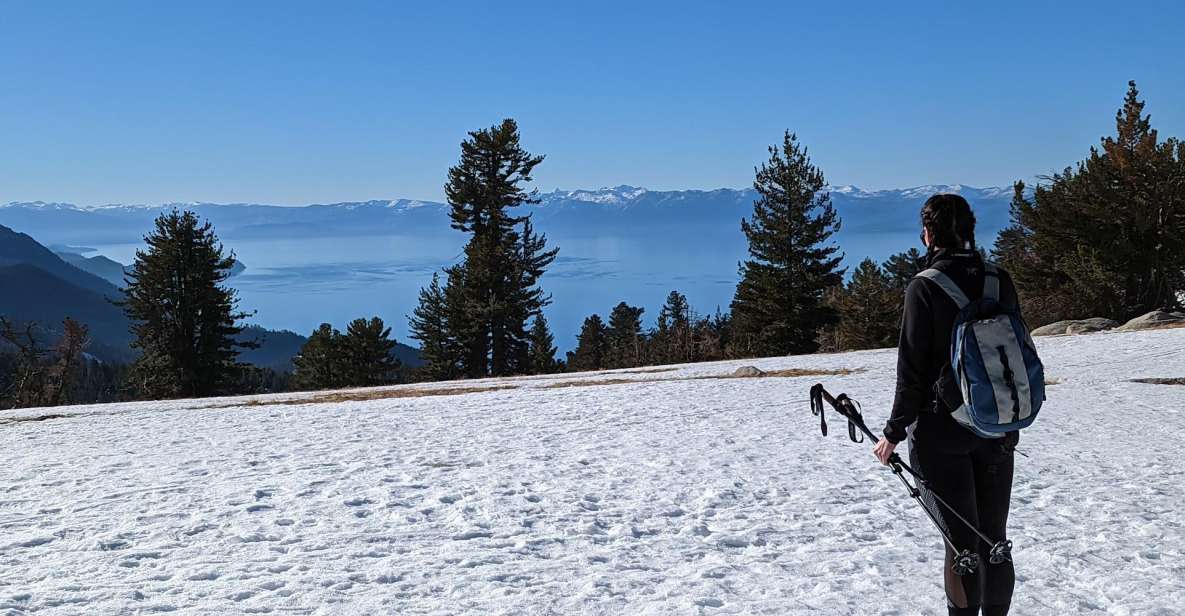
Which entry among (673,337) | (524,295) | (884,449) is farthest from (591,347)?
(884,449)

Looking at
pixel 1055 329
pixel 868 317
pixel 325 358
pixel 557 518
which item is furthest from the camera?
pixel 325 358

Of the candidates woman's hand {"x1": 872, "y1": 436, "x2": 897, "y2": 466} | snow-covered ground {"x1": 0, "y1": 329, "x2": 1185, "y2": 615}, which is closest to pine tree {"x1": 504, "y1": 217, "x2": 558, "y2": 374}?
snow-covered ground {"x1": 0, "y1": 329, "x2": 1185, "y2": 615}

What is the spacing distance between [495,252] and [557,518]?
3825cm

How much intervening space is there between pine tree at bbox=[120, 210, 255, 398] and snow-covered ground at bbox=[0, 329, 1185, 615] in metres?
29.5

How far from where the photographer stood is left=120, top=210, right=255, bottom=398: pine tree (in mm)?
41156

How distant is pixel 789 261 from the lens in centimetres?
4469

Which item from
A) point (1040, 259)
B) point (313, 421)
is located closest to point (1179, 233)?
point (1040, 259)

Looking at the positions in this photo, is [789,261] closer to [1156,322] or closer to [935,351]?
[1156,322]

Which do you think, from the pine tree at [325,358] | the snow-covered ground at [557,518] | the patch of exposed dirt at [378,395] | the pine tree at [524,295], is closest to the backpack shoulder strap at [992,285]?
the snow-covered ground at [557,518]

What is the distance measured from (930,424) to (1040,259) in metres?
39.0

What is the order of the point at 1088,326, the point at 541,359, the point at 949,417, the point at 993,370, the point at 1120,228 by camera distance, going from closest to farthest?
1. the point at 993,370
2. the point at 949,417
3. the point at 1088,326
4. the point at 1120,228
5. the point at 541,359

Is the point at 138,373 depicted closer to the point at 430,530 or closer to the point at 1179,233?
the point at 430,530

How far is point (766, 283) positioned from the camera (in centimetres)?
4366

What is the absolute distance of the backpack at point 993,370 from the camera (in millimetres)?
3855
